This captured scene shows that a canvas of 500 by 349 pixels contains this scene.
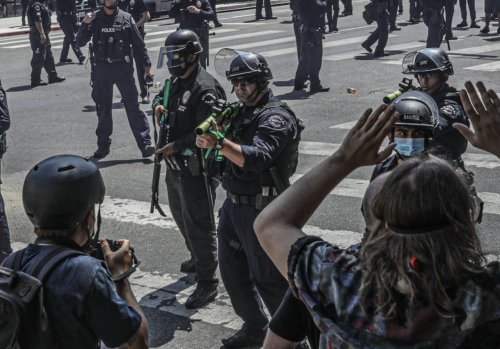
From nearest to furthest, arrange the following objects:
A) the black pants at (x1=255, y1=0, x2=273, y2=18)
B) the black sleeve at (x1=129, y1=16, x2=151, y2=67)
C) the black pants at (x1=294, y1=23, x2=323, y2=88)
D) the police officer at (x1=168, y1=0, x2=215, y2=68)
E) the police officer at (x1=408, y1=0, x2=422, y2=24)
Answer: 1. the black sleeve at (x1=129, y1=16, x2=151, y2=67)
2. the black pants at (x1=294, y1=23, x2=323, y2=88)
3. the police officer at (x1=168, y1=0, x2=215, y2=68)
4. the police officer at (x1=408, y1=0, x2=422, y2=24)
5. the black pants at (x1=255, y1=0, x2=273, y2=18)

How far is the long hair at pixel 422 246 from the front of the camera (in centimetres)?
228

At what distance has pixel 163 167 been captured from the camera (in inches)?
429

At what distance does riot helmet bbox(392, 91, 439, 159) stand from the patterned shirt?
104 inches

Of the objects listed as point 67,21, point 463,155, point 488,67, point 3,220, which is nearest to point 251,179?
point 3,220

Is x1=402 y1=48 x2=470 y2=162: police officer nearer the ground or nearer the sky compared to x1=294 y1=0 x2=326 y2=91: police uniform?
nearer the sky

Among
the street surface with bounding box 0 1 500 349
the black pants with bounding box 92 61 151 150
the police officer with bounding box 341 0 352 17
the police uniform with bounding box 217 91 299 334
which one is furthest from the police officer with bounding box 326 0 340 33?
the police uniform with bounding box 217 91 299 334

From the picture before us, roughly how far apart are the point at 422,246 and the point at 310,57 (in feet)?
44.1

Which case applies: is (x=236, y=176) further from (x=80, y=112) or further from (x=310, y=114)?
(x=80, y=112)

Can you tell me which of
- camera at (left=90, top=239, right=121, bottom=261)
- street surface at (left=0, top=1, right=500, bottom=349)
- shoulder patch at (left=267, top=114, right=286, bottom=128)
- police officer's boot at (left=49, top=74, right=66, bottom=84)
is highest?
camera at (left=90, top=239, right=121, bottom=261)

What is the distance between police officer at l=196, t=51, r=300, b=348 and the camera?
563cm

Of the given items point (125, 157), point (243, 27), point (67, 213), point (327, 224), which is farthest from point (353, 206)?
point (243, 27)

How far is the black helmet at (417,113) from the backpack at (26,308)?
104 inches

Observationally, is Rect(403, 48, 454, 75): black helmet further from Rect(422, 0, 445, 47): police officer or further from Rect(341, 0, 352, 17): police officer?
Rect(341, 0, 352, 17): police officer

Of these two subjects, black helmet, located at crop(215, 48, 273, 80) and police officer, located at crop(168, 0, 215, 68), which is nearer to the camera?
black helmet, located at crop(215, 48, 273, 80)
